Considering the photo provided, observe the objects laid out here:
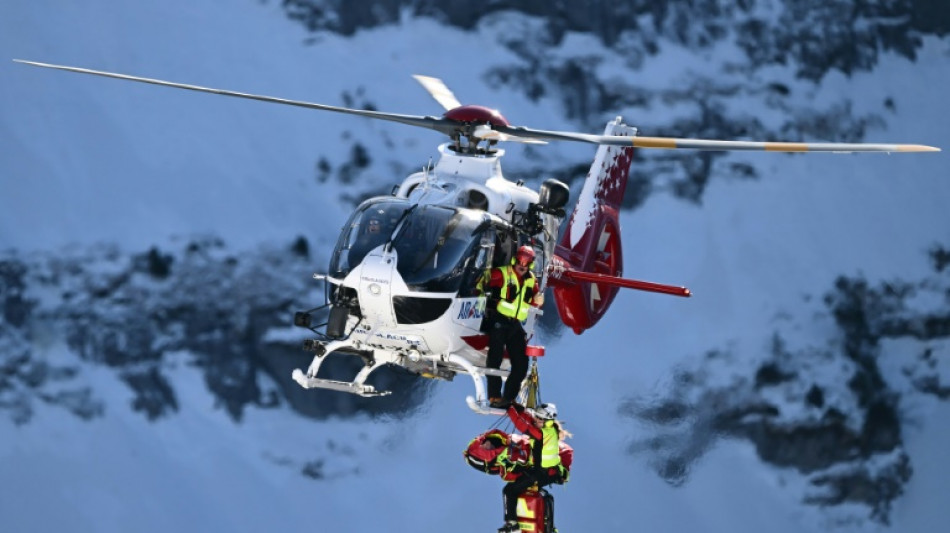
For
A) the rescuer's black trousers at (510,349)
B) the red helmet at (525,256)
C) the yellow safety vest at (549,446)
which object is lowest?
the yellow safety vest at (549,446)

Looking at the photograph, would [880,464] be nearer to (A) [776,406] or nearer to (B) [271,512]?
(A) [776,406]

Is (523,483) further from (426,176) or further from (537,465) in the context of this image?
(426,176)

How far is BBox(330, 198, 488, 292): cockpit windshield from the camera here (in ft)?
59.5

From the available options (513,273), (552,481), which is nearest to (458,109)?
(513,273)

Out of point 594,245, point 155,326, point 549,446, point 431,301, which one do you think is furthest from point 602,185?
point 155,326

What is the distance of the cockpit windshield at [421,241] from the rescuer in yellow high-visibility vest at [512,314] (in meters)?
0.33

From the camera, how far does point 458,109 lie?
64.6ft

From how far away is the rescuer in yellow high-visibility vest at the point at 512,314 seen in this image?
739 inches

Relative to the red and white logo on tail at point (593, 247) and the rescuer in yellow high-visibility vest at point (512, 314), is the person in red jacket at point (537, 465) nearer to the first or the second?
the rescuer in yellow high-visibility vest at point (512, 314)

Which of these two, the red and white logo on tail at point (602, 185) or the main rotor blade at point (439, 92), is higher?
the main rotor blade at point (439, 92)

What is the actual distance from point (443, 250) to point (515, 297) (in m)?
1.09

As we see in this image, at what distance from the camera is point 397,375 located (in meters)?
27.9

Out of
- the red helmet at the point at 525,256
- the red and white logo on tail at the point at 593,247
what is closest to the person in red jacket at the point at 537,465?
the red helmet at the point at 525,256

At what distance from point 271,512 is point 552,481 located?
938 cm
